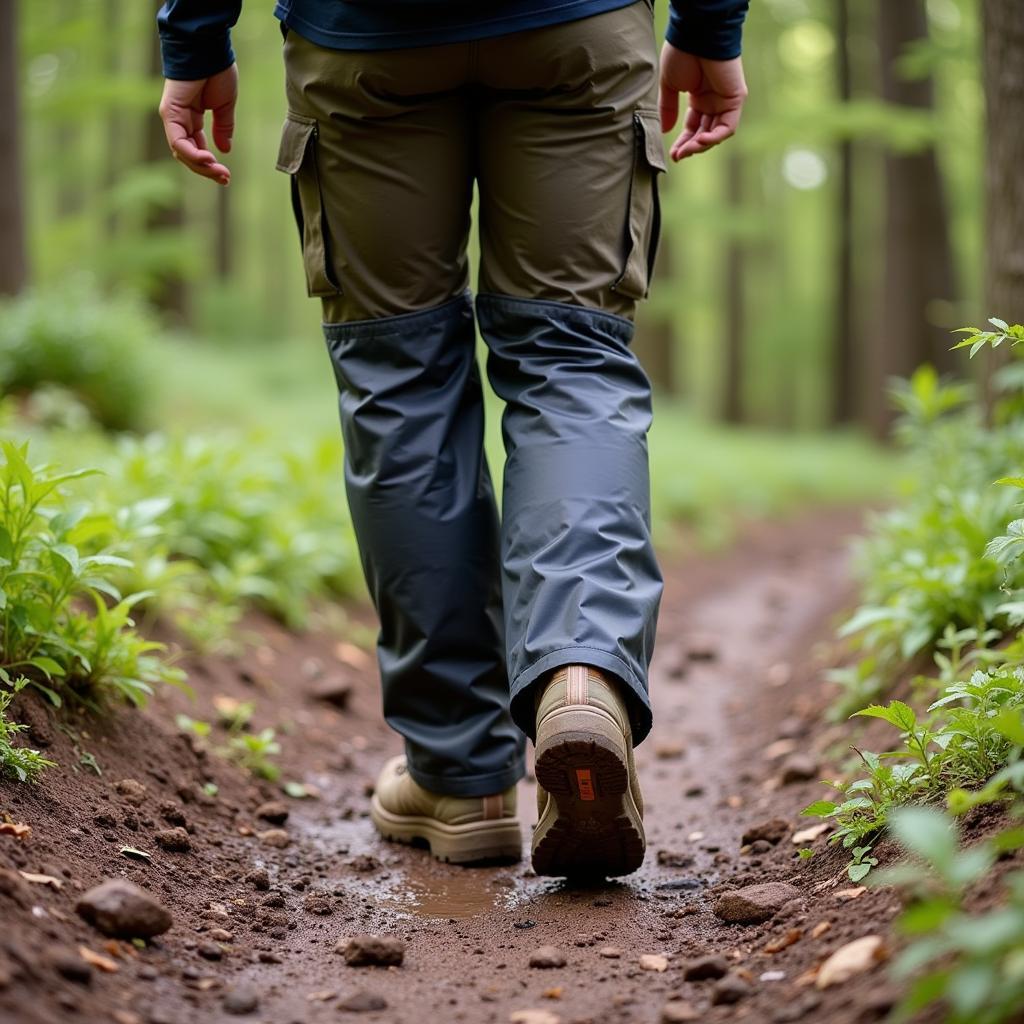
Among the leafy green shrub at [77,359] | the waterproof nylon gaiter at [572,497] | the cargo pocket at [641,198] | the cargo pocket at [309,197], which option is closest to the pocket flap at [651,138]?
the cargo pocket at [641,198]

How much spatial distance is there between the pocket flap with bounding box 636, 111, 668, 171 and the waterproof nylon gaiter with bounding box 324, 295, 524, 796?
17.7 inches

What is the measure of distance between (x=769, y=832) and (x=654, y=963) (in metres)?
0.65

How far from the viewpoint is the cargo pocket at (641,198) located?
208cm

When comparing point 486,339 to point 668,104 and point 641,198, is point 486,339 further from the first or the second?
point 668,104

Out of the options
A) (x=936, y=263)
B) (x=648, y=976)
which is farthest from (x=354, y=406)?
(x=936, y=263)

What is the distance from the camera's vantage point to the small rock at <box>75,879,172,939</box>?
1.51m

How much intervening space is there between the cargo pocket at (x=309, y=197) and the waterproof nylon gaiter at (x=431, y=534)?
107 millimetres

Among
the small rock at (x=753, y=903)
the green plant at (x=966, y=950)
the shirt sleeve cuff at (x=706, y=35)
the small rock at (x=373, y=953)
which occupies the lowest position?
the small rock at (x=753, y=903)

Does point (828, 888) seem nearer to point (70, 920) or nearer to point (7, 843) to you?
point (70, 920)

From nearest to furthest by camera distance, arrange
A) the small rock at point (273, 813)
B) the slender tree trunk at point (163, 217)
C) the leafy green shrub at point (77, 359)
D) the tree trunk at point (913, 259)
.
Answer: the small rock at point (273, 813) < the leafy green shrub at point (77, 359) < the slender tree trunk at point (163, 217) < the tree trunk at point (913, 259)

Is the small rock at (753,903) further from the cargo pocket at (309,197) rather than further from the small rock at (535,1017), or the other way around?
the cargo pocket at (309,197)

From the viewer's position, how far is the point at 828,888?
1741 millimetres

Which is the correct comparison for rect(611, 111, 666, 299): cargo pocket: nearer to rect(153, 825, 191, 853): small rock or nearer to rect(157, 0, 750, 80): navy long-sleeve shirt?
rect(157, 0, 750, 80): navy long-sleeve shirt

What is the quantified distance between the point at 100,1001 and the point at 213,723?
1519mm
